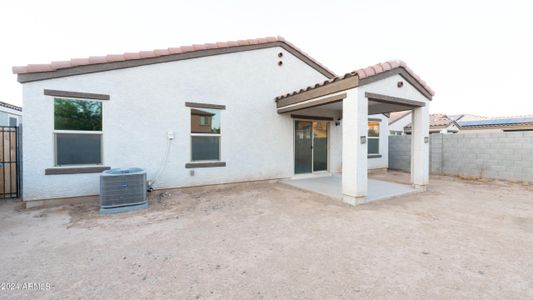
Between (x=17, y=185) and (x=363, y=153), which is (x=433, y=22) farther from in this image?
(x=17, y=185)

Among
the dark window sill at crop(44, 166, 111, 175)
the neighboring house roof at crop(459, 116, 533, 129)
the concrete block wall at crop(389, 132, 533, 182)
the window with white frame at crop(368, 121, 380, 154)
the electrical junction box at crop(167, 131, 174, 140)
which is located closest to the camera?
the dark window sill at crop(44, 166, 111, 175)

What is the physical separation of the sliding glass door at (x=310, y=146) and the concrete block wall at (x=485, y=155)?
5465mm

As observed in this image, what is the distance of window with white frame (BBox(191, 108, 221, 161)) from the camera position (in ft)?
22.3

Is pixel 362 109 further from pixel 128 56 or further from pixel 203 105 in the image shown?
pixel 128 56

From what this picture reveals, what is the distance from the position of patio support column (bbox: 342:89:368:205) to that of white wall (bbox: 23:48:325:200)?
327cm

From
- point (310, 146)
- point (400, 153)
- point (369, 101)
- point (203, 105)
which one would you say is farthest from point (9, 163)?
point (400, 153)

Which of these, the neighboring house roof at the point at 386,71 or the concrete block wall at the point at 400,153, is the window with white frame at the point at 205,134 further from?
the concrete block wall at the point at 400,153

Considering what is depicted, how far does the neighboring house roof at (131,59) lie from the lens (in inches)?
196

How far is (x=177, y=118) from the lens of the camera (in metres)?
6.47

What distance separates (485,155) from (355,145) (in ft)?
25.2

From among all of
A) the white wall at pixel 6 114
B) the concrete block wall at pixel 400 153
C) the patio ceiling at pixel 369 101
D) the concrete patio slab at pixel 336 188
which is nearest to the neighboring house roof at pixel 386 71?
the patio ceiling at pixel 369 101

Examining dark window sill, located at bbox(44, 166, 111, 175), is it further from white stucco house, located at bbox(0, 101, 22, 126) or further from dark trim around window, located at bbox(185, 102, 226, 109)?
white stucco house, located at bbox(0, 101, 22, 126)

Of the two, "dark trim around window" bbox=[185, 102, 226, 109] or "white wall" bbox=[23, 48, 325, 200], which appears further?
"dark trim around window" bbox=[185, 102, 226, 109]

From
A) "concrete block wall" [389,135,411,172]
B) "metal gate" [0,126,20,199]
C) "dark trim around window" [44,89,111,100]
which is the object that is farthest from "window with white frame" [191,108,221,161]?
"concrete block wall" [389,135,411,172]
